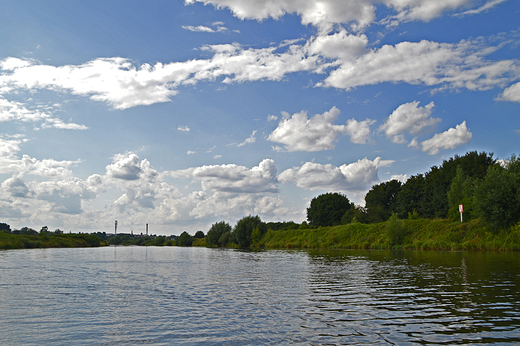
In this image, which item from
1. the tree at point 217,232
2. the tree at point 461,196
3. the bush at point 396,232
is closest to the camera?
the tree at point 461,196

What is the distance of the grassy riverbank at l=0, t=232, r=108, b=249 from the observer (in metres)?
80.9

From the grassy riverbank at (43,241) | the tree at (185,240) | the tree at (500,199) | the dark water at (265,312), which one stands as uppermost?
the tree at (500,199)

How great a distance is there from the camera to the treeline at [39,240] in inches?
3203

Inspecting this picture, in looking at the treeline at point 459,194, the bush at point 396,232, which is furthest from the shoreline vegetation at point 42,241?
the treeline at point 459,194

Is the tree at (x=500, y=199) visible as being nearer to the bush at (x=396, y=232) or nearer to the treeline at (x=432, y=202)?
the treeline at (x=432, y=202)

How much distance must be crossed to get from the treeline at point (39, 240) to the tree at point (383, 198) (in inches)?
3751

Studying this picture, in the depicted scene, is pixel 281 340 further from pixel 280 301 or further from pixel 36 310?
pixel 36 310

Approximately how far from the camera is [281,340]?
28.6ft

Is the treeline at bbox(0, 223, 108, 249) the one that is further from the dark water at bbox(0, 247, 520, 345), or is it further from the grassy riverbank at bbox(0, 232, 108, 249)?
the dark water at bbox(0, 247, 520, 345)

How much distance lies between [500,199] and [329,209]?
243 ft

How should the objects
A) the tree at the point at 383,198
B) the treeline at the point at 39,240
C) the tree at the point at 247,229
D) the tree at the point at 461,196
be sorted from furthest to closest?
the tree at the point at 247,229, the tree at the point at 383,198, the treeline at the point at 39,240, the tree at the point at 461,196

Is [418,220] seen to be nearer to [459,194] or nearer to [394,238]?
[394,238]

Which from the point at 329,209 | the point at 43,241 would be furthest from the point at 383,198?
the point at 43,241

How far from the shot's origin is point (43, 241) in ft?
308
